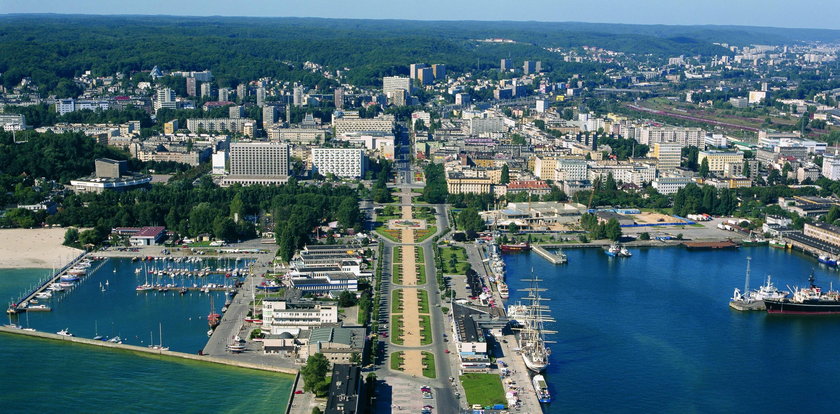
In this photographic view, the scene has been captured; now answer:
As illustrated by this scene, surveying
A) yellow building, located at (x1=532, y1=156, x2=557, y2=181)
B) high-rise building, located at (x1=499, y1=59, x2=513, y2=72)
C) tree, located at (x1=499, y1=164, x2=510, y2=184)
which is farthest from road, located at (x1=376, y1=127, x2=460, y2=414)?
high-rise building, located at (x1=499, y1=59, x2=513, y2=72)

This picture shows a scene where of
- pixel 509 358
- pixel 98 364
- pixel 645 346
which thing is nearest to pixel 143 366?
pixel 98 364

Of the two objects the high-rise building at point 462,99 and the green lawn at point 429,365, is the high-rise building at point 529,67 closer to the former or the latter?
the high-rise building at point 462,99

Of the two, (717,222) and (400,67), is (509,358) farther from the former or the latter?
(400,67)

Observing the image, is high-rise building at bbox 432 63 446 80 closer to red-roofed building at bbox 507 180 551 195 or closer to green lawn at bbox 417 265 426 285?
red-roofed building at bbox 507 180 551 195

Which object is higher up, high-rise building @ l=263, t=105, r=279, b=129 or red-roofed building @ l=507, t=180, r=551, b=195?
high-rise building @ l=263, t=105, r=279, b=129

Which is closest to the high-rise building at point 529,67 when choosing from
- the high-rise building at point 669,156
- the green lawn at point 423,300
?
the high-rise building at point 669,156

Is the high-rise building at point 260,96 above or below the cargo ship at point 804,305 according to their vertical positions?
above

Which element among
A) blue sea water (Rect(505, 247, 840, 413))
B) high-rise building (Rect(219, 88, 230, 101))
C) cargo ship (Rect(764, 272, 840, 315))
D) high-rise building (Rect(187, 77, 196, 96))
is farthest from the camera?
high-rise building (Rect(187, 77, 196, 96))
